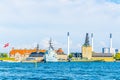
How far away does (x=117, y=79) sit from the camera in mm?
91875

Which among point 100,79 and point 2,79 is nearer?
point 2,79

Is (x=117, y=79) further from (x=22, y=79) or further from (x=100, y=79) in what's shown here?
(x=22, y=79)

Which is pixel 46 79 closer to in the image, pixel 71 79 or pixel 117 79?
pixel 71 79

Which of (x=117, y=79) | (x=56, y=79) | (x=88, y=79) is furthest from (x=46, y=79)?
(x=117, y=79)

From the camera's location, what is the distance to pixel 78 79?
298 ft

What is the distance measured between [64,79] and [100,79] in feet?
25.8

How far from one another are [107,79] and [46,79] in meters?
12.6

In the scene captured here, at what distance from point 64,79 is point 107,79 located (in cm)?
888

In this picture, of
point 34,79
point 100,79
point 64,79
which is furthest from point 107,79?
point 34,79

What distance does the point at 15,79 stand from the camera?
88.2m

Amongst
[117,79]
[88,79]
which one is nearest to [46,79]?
[88,79]

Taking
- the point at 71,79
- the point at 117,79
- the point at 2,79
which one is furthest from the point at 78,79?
the point at 2,79

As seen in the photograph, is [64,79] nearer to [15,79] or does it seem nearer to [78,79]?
[78,79]

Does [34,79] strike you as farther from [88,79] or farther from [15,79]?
[88,79]
